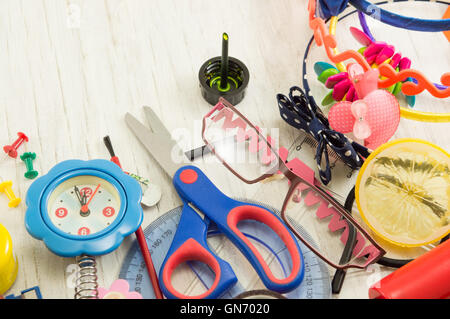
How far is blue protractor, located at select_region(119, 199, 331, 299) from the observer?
2.05ft

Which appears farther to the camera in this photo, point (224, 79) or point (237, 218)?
point (224, 79)

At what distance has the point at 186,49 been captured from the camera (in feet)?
2.84

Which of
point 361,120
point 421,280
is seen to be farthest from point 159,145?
point 421,280

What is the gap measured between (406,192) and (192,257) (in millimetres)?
282

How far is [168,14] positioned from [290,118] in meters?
0.33

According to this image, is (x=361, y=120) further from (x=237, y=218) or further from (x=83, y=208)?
(x=83, y=208)

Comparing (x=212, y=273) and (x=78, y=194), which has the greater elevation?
(x=78, y=194)

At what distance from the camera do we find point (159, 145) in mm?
726

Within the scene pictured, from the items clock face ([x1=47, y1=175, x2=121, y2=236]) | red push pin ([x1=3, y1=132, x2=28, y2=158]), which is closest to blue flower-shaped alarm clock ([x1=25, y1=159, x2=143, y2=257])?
clock face ([x1=47, y1=175, x2=121, y2=236])

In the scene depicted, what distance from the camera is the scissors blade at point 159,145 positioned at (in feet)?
2.31

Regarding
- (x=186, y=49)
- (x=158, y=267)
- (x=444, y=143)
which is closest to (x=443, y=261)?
(x=444, y=143)

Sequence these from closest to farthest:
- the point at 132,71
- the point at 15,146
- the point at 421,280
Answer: the point at 421,280 < the point at 15,146 < the point at 132,71

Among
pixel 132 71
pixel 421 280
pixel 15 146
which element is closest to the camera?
pixel 421 280

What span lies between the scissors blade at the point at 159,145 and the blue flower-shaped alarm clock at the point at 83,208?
0.07m
